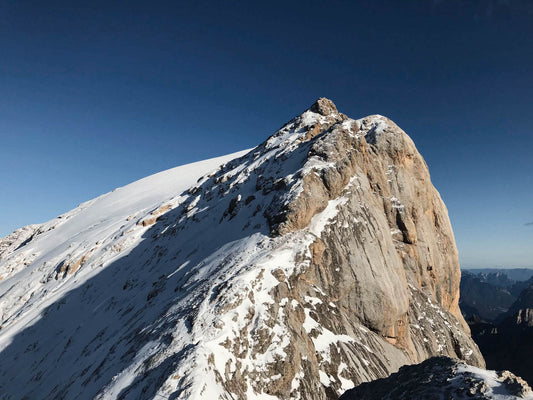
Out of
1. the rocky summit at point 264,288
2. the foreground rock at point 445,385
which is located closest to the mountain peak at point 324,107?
the rocky summit at point 264,288

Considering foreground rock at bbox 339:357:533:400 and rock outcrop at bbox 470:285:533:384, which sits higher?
foreground rock at bbox 339:357:533:400

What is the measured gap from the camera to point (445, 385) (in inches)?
398

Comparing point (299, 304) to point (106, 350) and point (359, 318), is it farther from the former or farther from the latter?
point (106, 350)

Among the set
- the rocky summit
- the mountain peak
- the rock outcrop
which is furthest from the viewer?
the rock outcrop

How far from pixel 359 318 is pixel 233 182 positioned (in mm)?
28654

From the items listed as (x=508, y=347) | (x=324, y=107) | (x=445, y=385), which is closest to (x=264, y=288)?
(x=445, y=385)

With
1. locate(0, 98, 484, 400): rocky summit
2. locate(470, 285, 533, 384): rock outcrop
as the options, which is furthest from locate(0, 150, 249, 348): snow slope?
locate(470, 285, 533, 384): rock outcrop

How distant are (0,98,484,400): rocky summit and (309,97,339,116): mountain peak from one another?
0.29 meters

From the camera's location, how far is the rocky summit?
17.5 metres

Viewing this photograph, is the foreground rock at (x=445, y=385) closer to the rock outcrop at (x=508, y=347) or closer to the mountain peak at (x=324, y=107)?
the mountain peak at (x=324, y=107)

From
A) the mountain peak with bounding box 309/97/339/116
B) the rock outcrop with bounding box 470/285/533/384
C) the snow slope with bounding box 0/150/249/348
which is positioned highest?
the mountain peak with bounding box 309/97/339/116

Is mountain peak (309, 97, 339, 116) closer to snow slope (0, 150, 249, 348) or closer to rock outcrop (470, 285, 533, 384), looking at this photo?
snow slope (0, 150, 249, 348)

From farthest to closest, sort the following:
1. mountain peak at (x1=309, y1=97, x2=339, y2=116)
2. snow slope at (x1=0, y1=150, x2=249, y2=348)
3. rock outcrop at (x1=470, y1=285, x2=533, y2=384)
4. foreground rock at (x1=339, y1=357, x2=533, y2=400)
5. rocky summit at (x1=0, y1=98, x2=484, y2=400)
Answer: rock outcrop at (x1=470, y1=285, x2=533, y2=384) < mountain peak at (x1=309, y1=97, x2=339, y2=116) < snow slope at (x1=0, y1=150, x2=249, y2=348) < rocky summit at (x1=0, y1=98, x2=484, y2=400) < foreground rock at (x1=339, y1=357, x2=533, y2=400)

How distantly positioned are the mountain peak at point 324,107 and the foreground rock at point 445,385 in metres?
49.5
